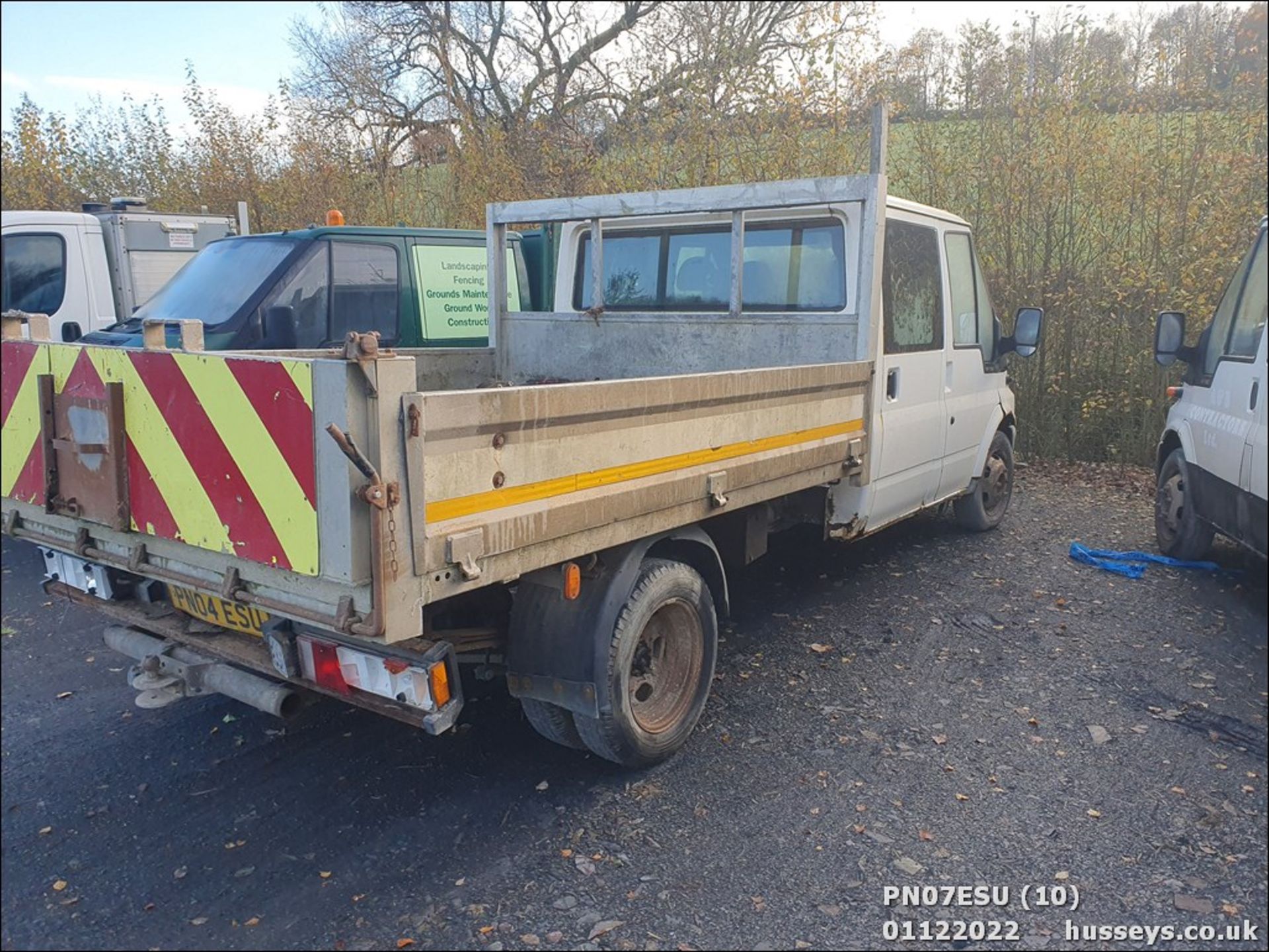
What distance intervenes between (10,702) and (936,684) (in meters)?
4.26

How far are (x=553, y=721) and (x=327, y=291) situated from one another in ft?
14.6

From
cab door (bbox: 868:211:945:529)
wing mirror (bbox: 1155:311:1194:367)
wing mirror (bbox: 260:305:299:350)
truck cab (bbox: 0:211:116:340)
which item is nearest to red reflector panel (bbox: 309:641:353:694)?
cab door (bbox: 868:211:945:529)

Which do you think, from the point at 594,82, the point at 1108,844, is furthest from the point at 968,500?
the point at 594,82

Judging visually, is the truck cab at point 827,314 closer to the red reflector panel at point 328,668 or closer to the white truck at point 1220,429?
the white truck at point 1220,429

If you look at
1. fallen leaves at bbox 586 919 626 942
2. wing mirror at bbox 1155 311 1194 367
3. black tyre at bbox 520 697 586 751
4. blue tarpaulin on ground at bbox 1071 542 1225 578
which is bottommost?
fallen leaves at bbox 586 919 626 942

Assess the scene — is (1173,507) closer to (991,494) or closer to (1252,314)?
(991,494)

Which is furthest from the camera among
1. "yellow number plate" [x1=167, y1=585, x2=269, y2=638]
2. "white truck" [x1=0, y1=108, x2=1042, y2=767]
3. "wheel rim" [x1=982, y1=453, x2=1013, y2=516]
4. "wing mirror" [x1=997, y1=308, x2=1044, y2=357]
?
"wheel rim" [x1=982, y1=453, x2=1013, y2=516]

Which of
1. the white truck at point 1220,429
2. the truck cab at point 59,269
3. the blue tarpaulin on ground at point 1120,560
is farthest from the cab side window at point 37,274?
the white truck at point 1220,429

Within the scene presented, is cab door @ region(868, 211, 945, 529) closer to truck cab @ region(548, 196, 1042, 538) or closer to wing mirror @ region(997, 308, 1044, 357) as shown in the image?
truck cab @ region(548, 196, 1042, 538)

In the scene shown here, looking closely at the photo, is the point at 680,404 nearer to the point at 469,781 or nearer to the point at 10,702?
the point at 469,781

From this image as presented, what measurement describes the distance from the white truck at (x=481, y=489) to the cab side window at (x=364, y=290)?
1.97 meters

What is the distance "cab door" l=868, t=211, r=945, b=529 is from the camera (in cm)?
505

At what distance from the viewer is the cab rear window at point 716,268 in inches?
197

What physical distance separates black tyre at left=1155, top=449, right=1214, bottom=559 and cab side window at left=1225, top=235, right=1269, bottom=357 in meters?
1.21
